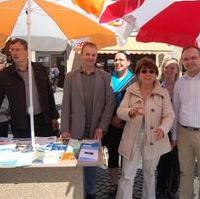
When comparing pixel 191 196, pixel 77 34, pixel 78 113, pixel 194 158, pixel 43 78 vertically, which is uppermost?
pixel 77 34

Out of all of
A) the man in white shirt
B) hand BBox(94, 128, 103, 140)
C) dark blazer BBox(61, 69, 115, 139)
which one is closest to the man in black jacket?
dark blazer BBox(61, 69, 115, 139)

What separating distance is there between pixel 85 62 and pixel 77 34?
172 cm

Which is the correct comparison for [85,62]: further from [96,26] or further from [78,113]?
[96,26]

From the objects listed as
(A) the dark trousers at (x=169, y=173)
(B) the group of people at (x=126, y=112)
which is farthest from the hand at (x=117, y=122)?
(A) the dark trousers at (x=169, y=173)

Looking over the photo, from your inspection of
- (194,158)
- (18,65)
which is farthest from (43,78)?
(194,158)

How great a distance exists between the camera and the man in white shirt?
4152mm

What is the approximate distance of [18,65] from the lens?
14.9 feet

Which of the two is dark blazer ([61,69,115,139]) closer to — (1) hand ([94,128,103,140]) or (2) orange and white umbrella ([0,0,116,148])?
(1) hand ([94,128,103,140])

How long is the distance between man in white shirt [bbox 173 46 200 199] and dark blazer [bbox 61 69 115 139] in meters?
0.73

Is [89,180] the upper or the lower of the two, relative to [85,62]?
lower

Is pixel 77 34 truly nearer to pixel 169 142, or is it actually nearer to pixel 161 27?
pixel 161 27

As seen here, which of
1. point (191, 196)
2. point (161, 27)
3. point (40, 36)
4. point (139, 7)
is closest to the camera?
point (139, 7)

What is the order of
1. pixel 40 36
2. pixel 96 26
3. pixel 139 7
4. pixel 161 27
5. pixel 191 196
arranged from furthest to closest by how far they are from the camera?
A: pixel 40 36
pixel 96 26
pixel 161 27
pixel 191 196
pixel 139 7

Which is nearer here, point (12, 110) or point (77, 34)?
point (12, 110)
